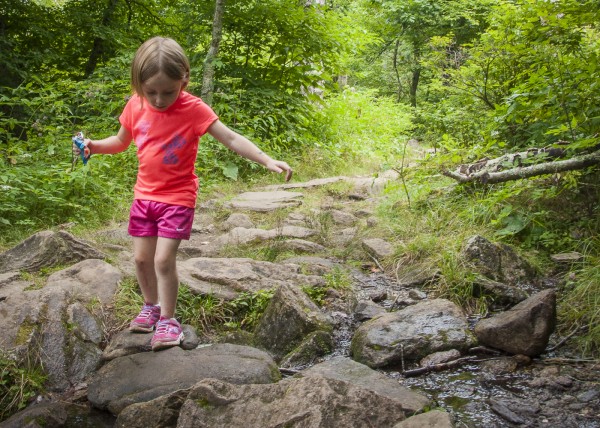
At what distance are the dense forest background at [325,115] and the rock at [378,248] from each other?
192 mm

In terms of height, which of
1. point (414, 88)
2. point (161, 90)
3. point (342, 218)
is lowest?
point (342, 218)

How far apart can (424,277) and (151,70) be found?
2.59 metres

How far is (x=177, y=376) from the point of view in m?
2.56

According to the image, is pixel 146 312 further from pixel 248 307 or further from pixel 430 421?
pixel 430 421

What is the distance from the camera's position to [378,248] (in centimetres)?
475

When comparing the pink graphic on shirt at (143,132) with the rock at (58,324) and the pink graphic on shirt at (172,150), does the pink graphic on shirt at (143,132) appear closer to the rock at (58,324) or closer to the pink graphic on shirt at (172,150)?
the pink graphic on shirt at (172,150)

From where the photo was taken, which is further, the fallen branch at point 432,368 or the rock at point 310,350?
the rock at point 310,350

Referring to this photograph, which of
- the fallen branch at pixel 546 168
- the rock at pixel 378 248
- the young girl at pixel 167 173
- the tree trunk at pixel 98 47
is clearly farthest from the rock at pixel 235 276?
the tree trunk at pixel 98 47

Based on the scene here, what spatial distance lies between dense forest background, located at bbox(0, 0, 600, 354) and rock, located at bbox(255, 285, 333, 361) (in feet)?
3.89

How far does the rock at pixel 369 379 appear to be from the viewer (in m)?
2.33

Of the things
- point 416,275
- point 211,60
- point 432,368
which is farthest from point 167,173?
point 211,60

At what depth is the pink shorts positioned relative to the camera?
2760 millimetres

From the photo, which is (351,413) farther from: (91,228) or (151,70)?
(91,228)

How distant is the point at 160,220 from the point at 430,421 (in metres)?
1.67
